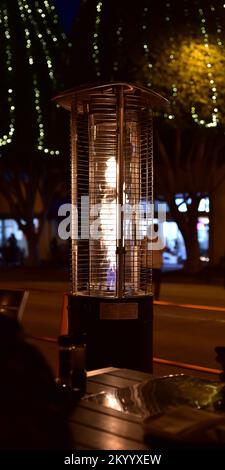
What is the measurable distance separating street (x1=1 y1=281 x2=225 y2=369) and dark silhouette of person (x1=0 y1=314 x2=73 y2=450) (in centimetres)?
510

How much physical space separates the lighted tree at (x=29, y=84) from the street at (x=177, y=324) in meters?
8.39

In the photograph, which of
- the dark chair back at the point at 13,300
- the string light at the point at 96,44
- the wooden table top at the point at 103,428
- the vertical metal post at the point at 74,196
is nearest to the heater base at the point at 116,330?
the vertical metal post at the point at 74,196

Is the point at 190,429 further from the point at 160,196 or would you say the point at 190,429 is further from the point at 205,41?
the point at 160,196

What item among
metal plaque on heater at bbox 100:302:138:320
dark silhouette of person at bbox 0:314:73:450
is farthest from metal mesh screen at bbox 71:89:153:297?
dark silhouette of person at bbox 0:314:73:450

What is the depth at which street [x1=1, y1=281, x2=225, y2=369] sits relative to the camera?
31.5 feet

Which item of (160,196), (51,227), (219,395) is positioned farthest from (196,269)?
(219,395)

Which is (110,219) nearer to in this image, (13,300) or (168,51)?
(13,300)

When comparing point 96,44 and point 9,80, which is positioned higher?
point 96,44

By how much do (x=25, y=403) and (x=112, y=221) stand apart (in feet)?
13.8

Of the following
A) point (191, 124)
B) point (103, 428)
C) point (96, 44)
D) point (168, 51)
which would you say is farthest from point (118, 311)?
point (96, 44)

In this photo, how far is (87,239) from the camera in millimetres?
6266

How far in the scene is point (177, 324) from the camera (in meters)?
13.0

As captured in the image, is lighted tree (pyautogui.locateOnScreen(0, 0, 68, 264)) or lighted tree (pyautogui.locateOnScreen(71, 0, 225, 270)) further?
lighted tree (pyautogui.locateOnScreen(0, 0, 68, 264))

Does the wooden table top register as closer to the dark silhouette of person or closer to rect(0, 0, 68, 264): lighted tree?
the dark silhouette of person
